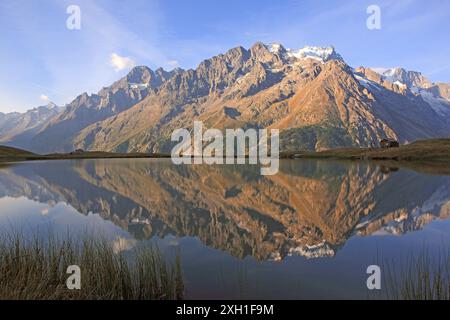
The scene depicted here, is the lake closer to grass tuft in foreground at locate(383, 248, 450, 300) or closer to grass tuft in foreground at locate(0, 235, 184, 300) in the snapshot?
grass tuft in foreground at locate(383, 248, 450, 300)

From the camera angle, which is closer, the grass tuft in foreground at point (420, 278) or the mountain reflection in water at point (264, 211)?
the grass tuft in foreground at point (420, 278)

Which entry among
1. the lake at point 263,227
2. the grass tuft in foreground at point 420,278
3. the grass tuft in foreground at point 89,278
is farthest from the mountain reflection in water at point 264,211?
the grass tuft in foreground at point 89,278

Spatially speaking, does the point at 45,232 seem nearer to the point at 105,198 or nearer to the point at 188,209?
the point at 188,209

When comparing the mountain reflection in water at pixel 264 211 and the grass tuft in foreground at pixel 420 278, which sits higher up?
the mountain reflection in water at pixel 264 211

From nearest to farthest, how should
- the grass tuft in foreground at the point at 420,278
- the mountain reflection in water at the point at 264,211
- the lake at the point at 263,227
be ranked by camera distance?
the grass tuft in foreground at the point at 420,278 < the lake at the point at 263,227 < the mountain reflection in water at the point at 264,211

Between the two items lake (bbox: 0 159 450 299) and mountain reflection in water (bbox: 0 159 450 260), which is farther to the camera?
mountain reflection in water (bbox: 0 159 450 260)

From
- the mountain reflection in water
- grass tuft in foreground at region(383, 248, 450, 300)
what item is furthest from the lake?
grass tuft in foreground at region(383, 248, 450, 300)

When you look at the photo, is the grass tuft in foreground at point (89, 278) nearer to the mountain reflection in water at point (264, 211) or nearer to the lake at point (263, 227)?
the lake at point (263, 227)

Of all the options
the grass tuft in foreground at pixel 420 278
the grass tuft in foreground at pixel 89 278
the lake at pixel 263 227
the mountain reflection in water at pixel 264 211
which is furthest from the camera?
the mountain reflection in water at pixel 264 211

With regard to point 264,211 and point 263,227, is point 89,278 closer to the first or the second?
point 263,227

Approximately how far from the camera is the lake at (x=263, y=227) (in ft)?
59.6

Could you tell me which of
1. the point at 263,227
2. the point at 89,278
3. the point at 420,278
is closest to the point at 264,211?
the point at 263,227

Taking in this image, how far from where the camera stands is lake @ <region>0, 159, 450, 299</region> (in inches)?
715
